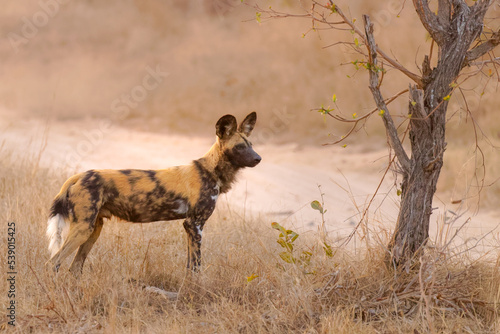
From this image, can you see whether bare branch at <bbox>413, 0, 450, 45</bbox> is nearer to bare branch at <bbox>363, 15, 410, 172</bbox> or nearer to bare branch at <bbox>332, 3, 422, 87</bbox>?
bare branch at <bbox>332, 3, 422, 87</bbox>

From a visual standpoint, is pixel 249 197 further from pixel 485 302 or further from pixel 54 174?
pixel 485 302

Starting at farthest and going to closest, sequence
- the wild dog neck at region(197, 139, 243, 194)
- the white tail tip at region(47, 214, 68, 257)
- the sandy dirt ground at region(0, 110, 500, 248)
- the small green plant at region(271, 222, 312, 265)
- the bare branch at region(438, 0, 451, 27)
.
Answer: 1. the sandy dirt ground at region(0, 110, 500, 248)
2. the wild dog neck at region(197, 139, 243, 194)
3. the white tail tip at region(47, 214, 68, 257)
4. the bare branch at region(438, 0, 451, 27)
5. the small green plant at region(271, 222, 312, 265)

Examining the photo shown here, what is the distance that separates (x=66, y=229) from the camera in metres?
3.79

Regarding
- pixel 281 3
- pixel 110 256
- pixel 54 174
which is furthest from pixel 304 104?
pixel 110 256

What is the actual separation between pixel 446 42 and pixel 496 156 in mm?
3896

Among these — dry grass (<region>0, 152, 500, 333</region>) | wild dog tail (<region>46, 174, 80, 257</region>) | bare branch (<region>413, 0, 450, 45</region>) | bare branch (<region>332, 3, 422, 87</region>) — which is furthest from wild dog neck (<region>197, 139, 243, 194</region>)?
bare branch (<region>413, 0, 450, 45</region>)

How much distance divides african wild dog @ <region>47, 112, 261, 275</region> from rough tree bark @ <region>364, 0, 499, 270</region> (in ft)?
3.17

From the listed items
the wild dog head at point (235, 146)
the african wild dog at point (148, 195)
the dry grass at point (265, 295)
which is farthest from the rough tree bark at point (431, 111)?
the african wild dog at point (148, 195)

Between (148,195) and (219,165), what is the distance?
485 mm

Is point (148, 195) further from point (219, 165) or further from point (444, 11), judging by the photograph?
point (444, 11)

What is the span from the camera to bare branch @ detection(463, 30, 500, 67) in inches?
142

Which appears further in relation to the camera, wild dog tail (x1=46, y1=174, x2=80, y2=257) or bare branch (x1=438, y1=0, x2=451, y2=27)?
wild dog tail (x1=46, y1=174, x2=80, y2=257)

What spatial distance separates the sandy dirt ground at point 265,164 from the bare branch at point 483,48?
6.85ft

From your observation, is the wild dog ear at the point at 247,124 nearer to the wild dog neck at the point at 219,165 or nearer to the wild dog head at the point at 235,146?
the wild dog head at the point at 235,146
